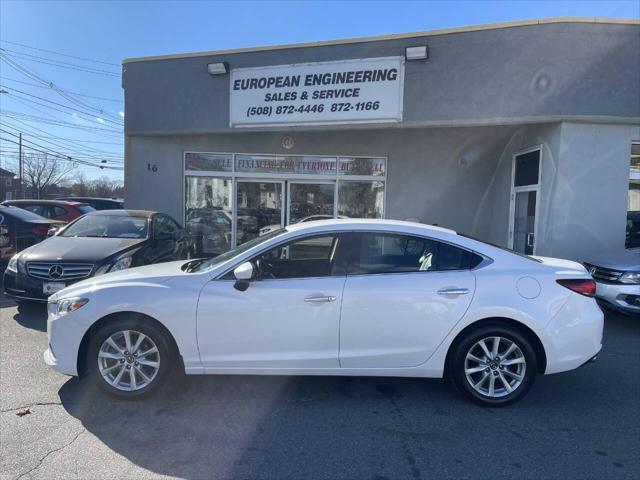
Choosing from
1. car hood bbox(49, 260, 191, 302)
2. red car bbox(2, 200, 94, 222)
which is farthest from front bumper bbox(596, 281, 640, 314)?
red car bbox(2, 200, 94, 222)

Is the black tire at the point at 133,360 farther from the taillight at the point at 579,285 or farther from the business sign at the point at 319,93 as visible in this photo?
the business sign at the point at 319,93

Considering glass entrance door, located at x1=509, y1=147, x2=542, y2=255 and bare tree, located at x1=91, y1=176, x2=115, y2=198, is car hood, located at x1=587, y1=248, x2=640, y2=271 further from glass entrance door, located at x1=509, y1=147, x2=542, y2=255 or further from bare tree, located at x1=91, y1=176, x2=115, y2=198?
bare tree, located at x1=91, y1=176, x2=115, y2=198

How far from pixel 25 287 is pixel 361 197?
7.16 m

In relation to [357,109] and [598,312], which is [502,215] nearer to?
[357,109]

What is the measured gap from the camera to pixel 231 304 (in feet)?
11.6

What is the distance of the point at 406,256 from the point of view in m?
3.75

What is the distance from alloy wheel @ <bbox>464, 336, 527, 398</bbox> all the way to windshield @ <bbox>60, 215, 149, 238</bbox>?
5430mm

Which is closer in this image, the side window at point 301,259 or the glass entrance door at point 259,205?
the side window at point 301,259

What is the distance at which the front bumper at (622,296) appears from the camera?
223 inches

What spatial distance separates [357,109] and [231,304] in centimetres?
612

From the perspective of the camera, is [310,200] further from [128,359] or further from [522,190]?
[128,359]

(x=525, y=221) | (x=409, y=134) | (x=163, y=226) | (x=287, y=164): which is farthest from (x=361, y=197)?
(x=163, y=226)

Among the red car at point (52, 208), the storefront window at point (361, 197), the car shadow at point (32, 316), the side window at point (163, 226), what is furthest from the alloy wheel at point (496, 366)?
the red car at point (52, 208)

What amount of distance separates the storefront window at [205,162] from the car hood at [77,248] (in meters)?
4.30
